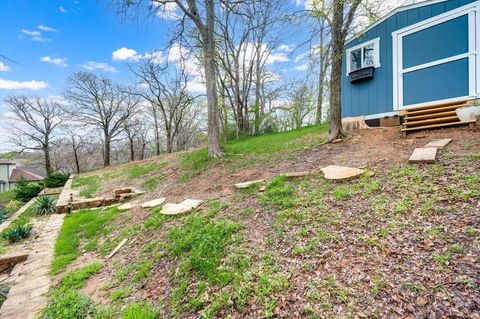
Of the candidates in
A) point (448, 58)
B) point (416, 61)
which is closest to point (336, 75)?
point (416, 61)

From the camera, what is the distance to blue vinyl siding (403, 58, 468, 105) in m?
5.83

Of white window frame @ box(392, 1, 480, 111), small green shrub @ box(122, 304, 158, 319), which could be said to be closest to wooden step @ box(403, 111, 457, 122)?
white window frame @ box(392, 1, 480, 111)

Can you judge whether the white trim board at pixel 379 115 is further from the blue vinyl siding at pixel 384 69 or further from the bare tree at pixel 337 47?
the bare tree at pixel 337 47

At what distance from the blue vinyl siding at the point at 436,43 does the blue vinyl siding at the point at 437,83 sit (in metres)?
0.28

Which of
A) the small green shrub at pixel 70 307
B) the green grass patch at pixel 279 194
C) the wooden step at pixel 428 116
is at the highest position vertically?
the wooden step at pixel 428 116

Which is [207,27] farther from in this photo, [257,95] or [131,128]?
[131,128]

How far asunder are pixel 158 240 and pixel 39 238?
9.47 feet

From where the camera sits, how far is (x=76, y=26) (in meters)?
7.82

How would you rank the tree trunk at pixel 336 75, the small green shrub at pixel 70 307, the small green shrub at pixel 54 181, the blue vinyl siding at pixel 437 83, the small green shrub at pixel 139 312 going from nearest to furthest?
the small green shrub at pixel 139 312
the small green shrub at pixel 70 307
the blue vinyl siding at pixel 437 83
the tree trunk at pixel 336 75
the small green shrub at pixel 54 181

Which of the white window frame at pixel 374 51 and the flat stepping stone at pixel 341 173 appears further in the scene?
the white window frame at pixel 374 51

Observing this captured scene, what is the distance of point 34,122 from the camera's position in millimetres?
18844

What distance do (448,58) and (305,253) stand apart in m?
7.05

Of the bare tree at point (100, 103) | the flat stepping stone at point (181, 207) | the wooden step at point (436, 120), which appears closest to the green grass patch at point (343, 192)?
the flat stepping stone at point (181, 207)

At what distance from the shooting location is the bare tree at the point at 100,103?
18172mm
